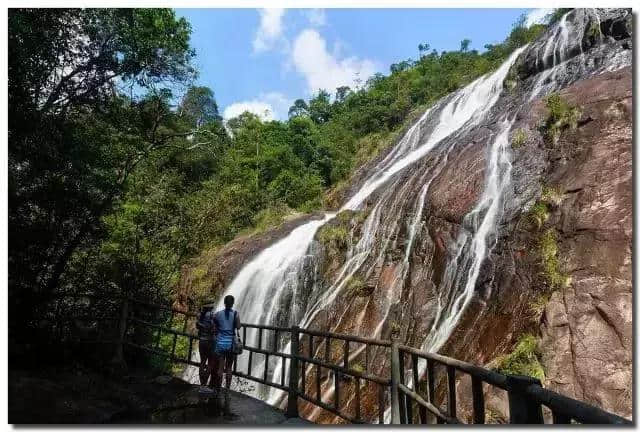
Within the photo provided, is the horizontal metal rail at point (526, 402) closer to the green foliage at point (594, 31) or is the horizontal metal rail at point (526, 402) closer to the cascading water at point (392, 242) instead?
the cascading water at point (392, 242)

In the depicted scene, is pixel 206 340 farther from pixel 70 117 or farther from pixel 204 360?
pixel 70 117

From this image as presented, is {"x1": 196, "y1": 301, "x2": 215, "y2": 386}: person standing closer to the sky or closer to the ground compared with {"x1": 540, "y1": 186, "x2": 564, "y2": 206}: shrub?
closer to the ground

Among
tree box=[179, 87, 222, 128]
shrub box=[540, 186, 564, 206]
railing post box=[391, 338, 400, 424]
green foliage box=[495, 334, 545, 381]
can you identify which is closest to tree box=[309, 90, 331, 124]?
tree box=[179, 87, 222, 128]

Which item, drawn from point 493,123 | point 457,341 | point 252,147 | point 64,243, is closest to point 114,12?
point 64,243

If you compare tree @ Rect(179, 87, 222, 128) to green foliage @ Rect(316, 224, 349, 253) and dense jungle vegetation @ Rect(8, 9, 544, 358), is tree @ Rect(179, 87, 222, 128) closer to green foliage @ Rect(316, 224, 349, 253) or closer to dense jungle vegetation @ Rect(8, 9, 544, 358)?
dense jungle vegetation @ Rect(8, 9, 544, 358)

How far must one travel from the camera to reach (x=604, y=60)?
12.2 metres

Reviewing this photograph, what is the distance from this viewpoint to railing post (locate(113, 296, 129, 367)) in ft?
20.6

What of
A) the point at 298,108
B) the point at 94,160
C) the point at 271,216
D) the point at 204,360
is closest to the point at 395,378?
the point at 204,360

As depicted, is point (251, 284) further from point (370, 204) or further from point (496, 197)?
point (496, 197)

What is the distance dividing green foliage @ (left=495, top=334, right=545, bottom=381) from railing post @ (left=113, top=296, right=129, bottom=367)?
15.4 ft

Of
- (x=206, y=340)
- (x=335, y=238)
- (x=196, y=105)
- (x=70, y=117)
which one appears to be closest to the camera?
(x=206, y=340)

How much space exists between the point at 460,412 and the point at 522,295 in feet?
6.24

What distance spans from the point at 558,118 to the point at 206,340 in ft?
25.6

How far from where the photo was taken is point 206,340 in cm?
540
